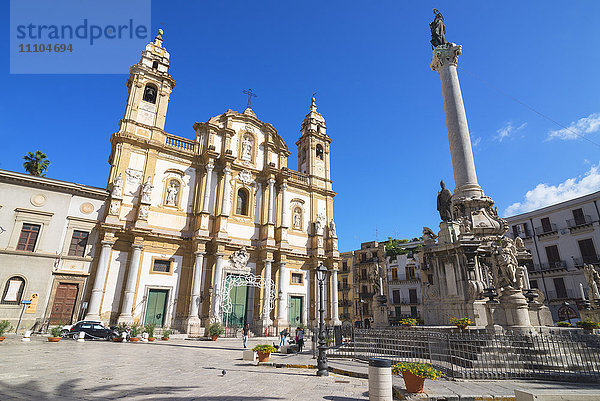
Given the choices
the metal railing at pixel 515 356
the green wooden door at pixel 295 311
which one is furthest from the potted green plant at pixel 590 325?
the green wooden door at pixel 295 311

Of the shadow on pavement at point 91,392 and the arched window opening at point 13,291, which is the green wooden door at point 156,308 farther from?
the shadow on pavement at point 91,392

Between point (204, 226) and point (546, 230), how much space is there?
30.5 metres

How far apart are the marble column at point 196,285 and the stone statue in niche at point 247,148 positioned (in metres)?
9.22

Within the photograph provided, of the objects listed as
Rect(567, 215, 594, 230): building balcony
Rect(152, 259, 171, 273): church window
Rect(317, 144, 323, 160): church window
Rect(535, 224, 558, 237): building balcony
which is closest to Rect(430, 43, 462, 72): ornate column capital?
Rect(317, 144, 323, 160): church window

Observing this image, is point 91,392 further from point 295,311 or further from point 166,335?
point 295,311

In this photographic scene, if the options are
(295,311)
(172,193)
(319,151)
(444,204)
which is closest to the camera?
(444,204)

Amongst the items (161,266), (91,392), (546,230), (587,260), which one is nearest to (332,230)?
(161,266)

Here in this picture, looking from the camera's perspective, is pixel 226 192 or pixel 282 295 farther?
pixel 282 295

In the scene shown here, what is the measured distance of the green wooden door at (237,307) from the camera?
2247 centimetres

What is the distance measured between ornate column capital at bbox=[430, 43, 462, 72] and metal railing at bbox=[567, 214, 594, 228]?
66.0 feet

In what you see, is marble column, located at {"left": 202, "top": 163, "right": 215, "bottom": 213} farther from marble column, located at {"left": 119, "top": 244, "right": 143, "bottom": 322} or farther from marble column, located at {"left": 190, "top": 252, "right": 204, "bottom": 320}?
marble column, located at {"left": 119, "top": 244, "right": 143, "bottom": 322}

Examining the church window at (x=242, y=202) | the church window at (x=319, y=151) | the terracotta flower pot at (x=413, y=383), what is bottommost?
the terracotta flower pot at (x=413, y=383)

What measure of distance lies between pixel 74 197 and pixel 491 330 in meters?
22.6

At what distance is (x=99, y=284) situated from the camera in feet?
60.2
